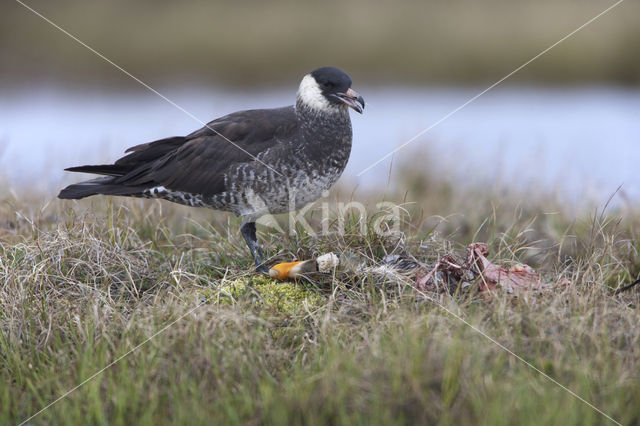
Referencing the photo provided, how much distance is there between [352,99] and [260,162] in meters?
0.74

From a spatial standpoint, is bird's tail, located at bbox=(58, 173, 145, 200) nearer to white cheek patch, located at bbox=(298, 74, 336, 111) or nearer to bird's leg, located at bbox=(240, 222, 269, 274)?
bird's leg, located at bbox=(240, 222, 269, 274)

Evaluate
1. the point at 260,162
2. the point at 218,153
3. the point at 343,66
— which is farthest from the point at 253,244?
the point at 343,66

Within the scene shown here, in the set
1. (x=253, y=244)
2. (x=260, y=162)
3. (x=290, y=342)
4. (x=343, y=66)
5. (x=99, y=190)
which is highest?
(x=343, y=66)

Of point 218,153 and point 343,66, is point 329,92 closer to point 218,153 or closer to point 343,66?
point 218,153

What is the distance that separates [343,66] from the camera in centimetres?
1527

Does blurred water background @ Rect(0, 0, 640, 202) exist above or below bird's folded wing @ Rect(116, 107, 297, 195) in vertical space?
above

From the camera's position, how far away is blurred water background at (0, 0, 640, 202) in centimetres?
1202

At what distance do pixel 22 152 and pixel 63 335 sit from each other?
25.2 ft

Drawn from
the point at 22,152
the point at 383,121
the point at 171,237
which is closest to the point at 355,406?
the point at 171,237

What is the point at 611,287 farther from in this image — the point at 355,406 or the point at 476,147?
the point at 476,147

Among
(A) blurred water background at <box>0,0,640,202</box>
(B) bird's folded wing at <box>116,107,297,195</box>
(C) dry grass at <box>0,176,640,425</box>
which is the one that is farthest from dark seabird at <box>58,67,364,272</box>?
(A) blurred water background at <box>0,0,640,202</box>

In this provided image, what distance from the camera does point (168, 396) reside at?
304 cm

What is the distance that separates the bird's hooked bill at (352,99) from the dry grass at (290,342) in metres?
0.81

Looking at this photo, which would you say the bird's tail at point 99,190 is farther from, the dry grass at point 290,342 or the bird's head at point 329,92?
the bird's head at point 329,92
